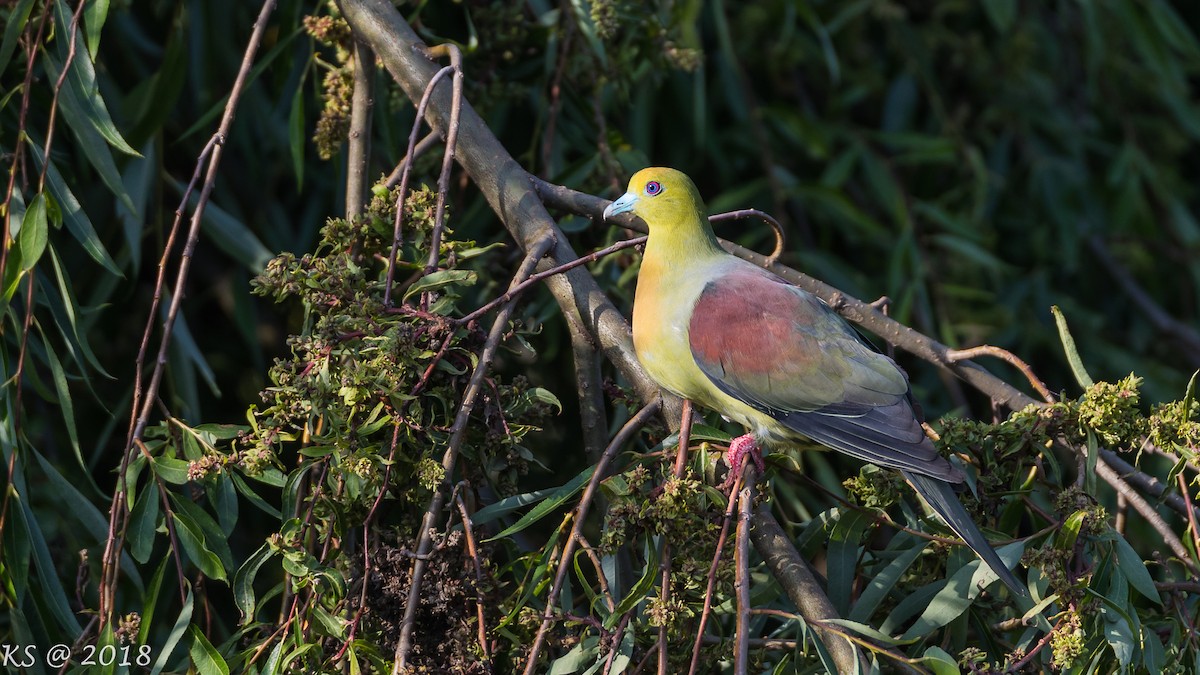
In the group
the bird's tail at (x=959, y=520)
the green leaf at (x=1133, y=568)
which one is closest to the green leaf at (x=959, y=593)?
the bird's tail at (x=959, y=520)

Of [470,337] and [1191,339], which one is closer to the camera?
[470,337]

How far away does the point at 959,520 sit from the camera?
7.16ft

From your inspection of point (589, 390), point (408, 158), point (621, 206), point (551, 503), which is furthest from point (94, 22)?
point (551, 503)

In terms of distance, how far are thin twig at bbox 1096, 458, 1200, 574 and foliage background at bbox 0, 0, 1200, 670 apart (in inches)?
4.5

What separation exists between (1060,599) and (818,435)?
61cm

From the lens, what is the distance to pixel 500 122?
12.7 ft

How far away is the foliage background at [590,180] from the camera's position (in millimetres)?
2625

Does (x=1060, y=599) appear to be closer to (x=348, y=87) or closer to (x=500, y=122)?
(x=348, y=87)

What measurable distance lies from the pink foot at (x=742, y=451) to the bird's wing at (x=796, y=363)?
12 cm

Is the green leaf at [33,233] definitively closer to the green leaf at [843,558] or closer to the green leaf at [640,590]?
the green leaf at [640,590]

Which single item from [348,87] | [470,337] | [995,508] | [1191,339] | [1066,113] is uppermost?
[348,87]

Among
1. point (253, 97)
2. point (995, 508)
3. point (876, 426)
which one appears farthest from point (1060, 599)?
point (253, 97)

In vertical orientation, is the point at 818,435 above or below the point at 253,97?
below

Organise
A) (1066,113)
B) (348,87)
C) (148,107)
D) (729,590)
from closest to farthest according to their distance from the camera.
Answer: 1. (729,590)
2. (348,87)
3. (148,107)
4. (1066,113)
